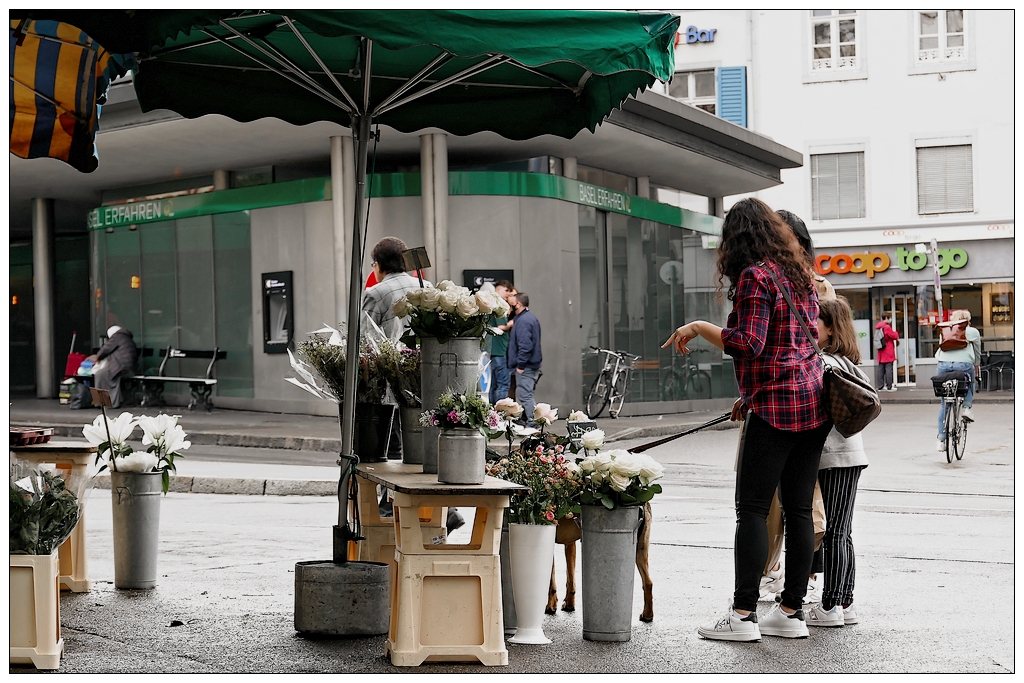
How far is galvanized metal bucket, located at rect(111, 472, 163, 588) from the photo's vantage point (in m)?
6.15

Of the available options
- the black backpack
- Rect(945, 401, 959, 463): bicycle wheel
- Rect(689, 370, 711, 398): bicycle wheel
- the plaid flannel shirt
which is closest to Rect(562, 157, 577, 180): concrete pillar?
Rect(689, 370, 711, 398): bicycle wheel

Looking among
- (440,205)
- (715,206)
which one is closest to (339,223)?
(440,205)

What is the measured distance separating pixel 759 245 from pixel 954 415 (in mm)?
9542

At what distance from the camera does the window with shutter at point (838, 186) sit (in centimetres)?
3062

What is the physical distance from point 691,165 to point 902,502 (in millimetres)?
11635

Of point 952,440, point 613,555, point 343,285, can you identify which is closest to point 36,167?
point 343,285

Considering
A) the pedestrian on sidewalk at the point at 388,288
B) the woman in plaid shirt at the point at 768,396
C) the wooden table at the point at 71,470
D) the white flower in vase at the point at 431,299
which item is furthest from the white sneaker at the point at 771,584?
the wooden table at the point at 71,470

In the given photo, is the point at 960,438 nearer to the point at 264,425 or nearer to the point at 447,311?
the point at 264,425

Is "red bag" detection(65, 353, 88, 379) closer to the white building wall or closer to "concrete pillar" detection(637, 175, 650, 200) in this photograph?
"concrete pillar" detection(637, 175, 650, 200)

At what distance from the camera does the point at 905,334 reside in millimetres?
30875

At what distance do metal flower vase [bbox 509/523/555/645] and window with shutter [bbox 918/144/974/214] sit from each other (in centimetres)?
2739

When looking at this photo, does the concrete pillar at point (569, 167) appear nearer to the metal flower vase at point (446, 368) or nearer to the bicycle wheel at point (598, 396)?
the bicycle wheel at point (598, 396)

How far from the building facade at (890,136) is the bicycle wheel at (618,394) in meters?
12.4

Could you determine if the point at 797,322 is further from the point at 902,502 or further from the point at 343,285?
the point at 343,285
